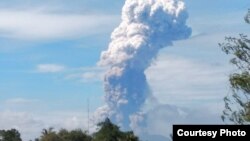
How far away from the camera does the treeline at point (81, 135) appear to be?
134625 millimetres

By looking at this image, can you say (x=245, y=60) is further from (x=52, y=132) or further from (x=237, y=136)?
(x=52, y=132)

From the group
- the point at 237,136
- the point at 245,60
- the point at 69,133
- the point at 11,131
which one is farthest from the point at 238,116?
the point at 11,131

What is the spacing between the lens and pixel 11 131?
17250cm

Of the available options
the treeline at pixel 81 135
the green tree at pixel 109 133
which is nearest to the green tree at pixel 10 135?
the treeline at pixel 81 135

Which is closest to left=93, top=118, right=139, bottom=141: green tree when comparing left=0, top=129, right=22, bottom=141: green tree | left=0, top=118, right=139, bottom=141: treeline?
left=0, top=118, right=139, bottom=141: treeline

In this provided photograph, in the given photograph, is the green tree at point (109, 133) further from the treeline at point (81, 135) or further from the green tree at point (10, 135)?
the green tree at point (10, 135)

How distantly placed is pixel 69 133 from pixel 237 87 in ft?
388

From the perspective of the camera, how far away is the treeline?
442 feet

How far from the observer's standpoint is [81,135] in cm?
15600

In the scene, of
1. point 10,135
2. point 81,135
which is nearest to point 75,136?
point 81,135

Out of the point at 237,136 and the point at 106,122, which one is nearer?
the point at 237,136

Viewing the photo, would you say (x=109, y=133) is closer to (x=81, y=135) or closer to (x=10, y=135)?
(x=81, y=135)

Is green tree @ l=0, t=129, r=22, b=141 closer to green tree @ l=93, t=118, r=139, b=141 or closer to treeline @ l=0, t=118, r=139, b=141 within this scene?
treeline @ l=0, t=118, r=139, b=141

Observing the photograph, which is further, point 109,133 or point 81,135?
point 81,135
